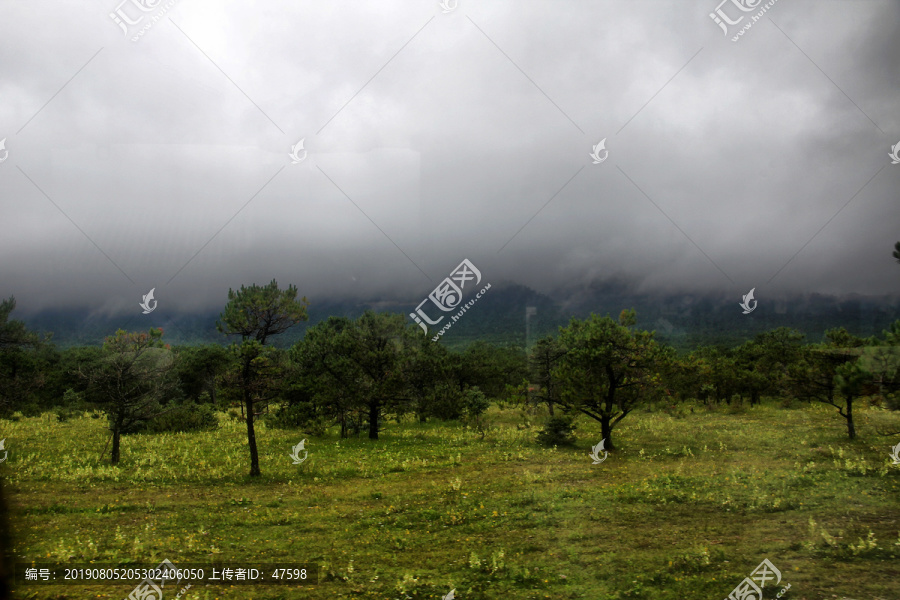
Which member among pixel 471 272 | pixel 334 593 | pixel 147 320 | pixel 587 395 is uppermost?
pixel 471 272

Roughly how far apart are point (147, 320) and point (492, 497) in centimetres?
1599

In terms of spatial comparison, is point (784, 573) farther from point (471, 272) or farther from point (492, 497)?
point (471, 272)

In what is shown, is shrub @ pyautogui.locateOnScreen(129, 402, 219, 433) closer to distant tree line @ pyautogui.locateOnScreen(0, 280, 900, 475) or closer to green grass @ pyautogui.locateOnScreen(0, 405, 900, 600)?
distant tree line @ pyautogui.locateOnScreen(0, 280, 900, 475)

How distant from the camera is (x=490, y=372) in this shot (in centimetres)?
4566

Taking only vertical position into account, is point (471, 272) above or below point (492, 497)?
above

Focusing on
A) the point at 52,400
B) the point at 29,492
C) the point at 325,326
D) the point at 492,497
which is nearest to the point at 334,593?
the point at 492,497
